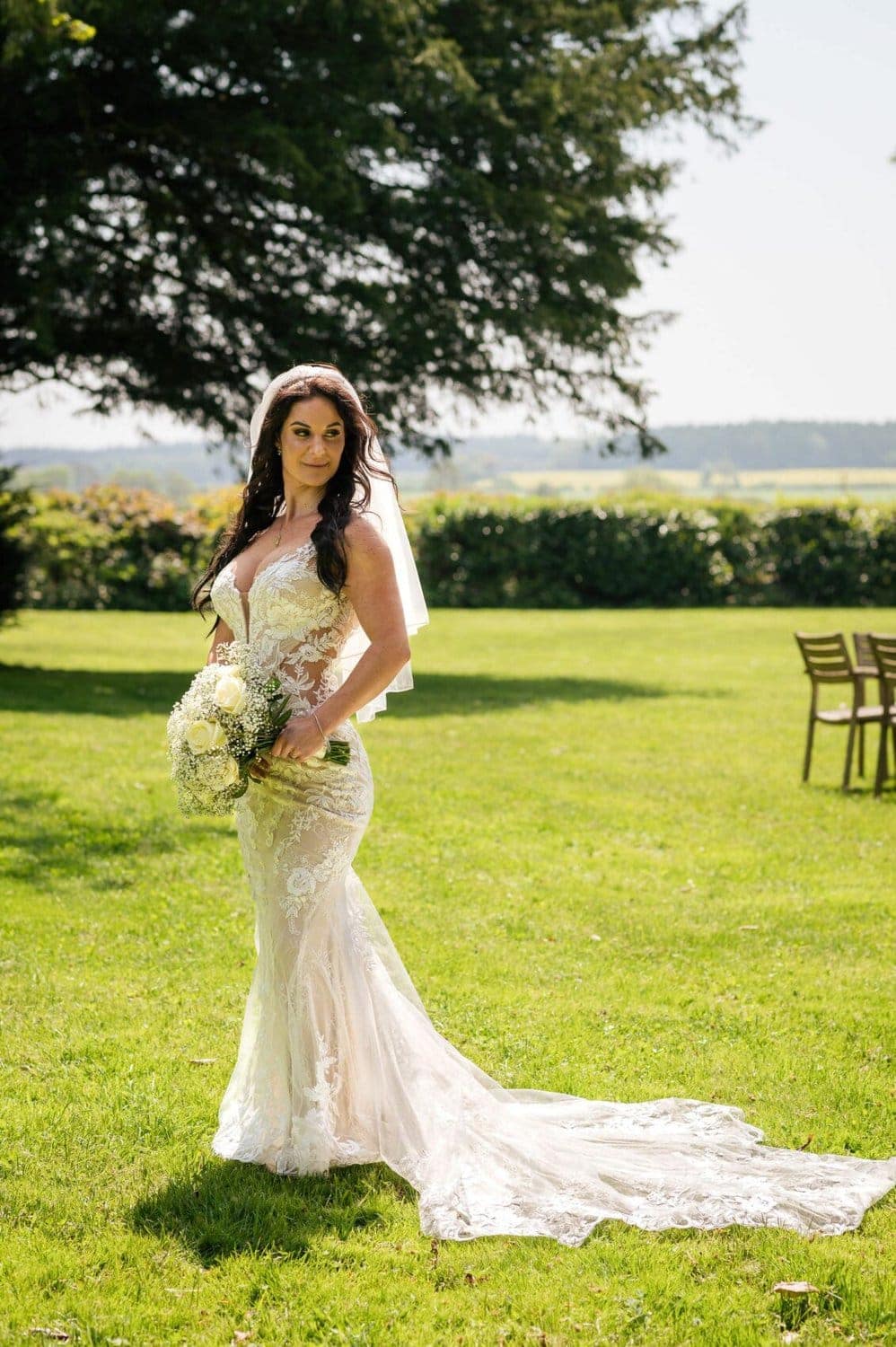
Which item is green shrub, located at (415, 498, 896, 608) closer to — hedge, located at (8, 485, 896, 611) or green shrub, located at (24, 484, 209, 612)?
hedge, located at (8, 485, 896, 611)

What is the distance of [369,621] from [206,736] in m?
0.73

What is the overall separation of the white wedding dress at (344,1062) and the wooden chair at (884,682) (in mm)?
7691

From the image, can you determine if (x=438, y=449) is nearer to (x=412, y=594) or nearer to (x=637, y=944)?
(x=637, y=944)

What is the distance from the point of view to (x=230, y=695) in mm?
4793

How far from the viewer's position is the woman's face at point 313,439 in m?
5.09

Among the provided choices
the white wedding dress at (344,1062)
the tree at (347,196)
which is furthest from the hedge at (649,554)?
the white wedding dress at (344,1062)

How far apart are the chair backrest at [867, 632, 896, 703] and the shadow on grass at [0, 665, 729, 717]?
6229mm

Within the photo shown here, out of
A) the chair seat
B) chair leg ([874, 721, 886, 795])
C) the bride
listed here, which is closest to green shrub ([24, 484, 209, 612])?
the chair seat

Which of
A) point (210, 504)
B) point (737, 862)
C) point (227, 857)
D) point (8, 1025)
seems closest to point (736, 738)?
point (737, 862)

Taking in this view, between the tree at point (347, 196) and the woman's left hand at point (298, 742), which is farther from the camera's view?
the tree at point (347, 196)

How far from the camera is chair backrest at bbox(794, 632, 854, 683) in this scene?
1307 centimetres

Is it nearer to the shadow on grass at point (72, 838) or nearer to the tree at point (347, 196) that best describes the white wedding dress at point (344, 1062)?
the shadow on grass at point (72, 838)

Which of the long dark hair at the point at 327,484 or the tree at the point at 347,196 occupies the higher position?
the tree at the point at 347,196

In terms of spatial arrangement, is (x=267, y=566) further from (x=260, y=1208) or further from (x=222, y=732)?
(x=260, y=1208)
